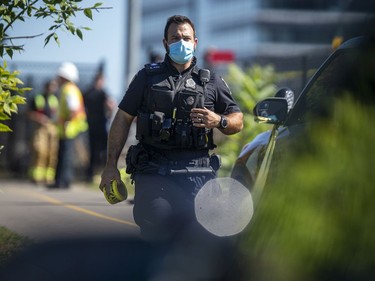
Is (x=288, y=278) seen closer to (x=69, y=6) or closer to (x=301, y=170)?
(x=301, y=170)

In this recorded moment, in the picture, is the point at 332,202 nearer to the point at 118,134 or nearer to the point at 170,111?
the point at 170,111

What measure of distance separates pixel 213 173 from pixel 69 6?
1.38 meters

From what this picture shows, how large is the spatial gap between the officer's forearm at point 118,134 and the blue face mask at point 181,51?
0.48 meters

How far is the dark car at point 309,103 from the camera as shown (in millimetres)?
3193

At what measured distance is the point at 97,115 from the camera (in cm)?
1697

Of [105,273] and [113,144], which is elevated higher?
[113,144]

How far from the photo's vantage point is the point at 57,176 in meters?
14.9

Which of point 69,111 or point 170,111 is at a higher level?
point 170,111

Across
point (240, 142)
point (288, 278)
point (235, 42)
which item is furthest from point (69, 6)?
point (235, 42)

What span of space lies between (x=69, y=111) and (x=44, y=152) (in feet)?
A: 7.98

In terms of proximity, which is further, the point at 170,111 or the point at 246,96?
the point at 246,96

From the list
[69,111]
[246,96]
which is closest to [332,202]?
[246,96]

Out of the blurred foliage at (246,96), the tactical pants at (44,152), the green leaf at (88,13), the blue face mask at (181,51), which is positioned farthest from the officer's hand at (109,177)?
the tactical pants at (44,152)

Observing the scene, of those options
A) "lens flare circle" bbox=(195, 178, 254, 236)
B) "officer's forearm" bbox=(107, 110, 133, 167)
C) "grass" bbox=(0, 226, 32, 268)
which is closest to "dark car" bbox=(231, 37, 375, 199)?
"lens flare circle" bbox=(195, 178, 254, 236)
